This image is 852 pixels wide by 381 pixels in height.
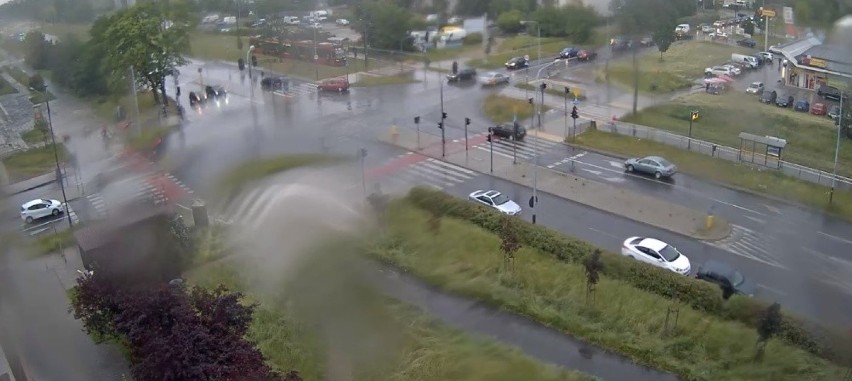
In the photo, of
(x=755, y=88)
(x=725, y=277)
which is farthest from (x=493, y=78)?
(x=725, y=277)

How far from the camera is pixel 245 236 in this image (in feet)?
12.1

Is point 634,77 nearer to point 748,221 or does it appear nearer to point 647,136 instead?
point 647,136

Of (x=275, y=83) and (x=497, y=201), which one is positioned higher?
(x=275, y=83)

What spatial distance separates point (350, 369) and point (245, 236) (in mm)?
1181

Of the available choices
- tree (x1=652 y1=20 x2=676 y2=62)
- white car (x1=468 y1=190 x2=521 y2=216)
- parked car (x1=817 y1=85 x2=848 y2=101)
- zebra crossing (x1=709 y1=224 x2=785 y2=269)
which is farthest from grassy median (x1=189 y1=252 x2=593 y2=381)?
tree (x1=652 y1=20 x2=676 y2=62)

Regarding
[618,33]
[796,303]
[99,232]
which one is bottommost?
[796,303]

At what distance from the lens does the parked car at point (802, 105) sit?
18.9 feet

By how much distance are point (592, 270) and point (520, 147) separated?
2891mm

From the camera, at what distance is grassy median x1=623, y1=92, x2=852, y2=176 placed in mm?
5281

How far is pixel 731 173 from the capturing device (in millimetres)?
5211

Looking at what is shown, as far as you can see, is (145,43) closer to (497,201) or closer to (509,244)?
(497,201)

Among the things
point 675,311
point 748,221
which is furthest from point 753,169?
point 675,311

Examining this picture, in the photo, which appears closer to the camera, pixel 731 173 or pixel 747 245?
pixel 747 245

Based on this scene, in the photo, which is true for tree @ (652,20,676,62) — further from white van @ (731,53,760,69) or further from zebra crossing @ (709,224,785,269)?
zebra crossing @ (709,224,785,269)
